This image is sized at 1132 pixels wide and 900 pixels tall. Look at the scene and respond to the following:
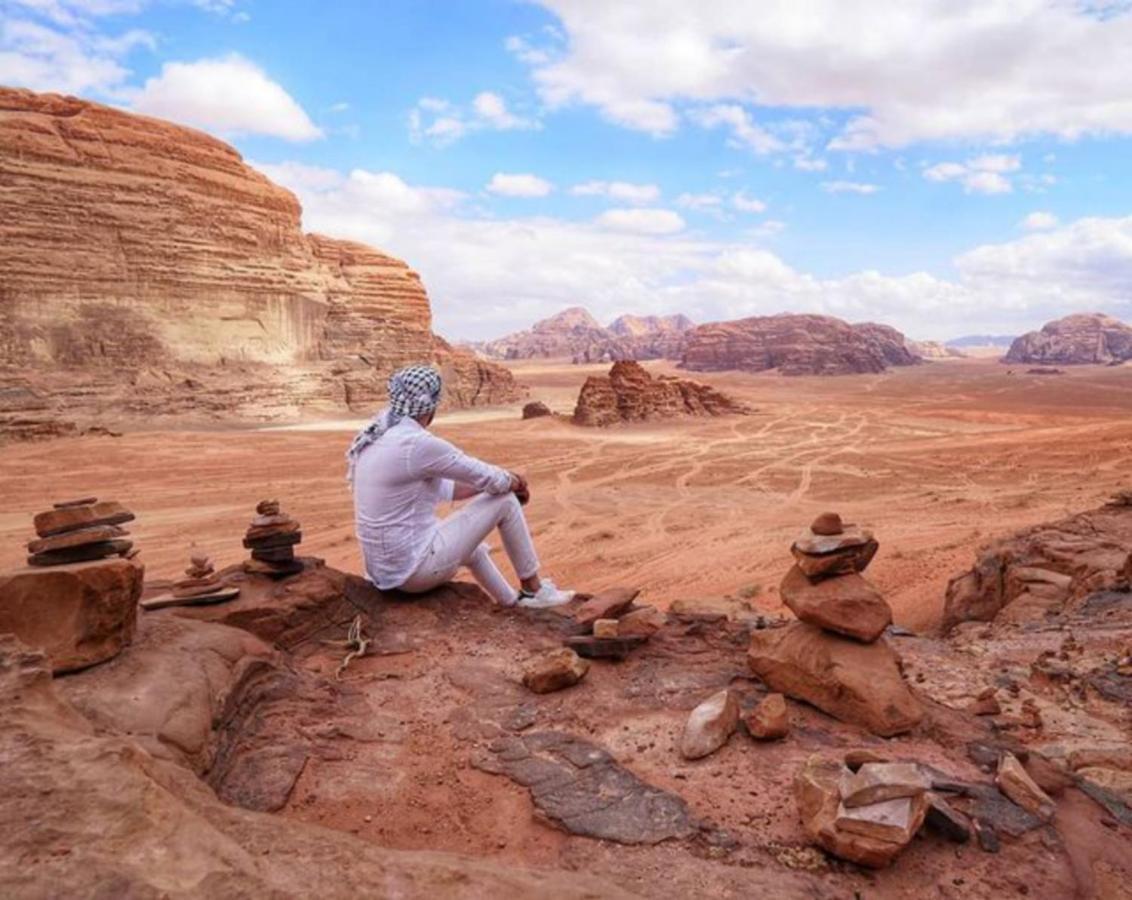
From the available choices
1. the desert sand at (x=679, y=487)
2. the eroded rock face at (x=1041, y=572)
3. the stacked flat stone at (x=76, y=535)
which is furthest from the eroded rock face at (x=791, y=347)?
the stacked flat stone at (x=76, y=535)

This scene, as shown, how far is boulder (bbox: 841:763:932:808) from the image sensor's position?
2.27 metres

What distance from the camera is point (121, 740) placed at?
1.93 meters

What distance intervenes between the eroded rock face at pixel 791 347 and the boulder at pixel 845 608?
7208 centimetres

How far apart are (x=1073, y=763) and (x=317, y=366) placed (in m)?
31.3

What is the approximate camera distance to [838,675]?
3229mm

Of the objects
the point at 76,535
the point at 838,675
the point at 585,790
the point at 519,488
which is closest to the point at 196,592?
the point at 76,535

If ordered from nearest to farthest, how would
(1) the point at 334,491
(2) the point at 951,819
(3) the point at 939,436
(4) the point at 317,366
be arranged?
1. (2) the point at 951,819
2. (1) the point at 334,491
3. (3) the point at 939,436
4. (4) the point at 317,366

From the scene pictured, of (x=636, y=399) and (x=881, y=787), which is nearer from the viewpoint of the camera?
(x=881, y=787)

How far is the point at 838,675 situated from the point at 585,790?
1.30 metres

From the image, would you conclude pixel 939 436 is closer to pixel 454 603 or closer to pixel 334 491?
pixel 334 491

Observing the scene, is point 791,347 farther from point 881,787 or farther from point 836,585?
point 881,787

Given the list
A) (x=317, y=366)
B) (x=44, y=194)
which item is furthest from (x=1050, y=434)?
(x=44, y=194)

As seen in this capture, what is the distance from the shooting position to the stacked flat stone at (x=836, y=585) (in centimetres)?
338

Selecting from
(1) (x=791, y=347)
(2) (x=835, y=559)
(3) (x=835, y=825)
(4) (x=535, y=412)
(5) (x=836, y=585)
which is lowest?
(4) (x=535, y=412)
